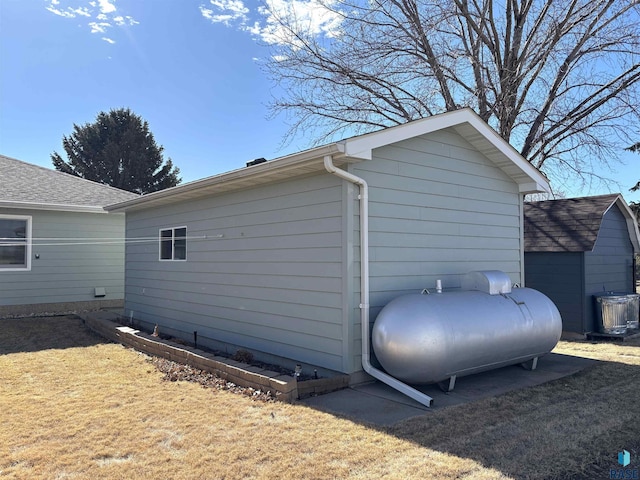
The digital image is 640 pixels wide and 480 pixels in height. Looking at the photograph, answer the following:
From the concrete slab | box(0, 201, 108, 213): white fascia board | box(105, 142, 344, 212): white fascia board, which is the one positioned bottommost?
the concrete slab

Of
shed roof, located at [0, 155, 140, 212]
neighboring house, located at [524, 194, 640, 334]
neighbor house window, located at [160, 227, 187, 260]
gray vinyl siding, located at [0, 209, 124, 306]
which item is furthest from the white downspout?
gray vinyl siding, located at [0, 209, 124, 306]

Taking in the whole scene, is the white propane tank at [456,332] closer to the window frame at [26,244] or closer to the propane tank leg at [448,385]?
the propane tank leg at [448,385]

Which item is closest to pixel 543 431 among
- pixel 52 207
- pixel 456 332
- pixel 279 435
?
pixel 456 332

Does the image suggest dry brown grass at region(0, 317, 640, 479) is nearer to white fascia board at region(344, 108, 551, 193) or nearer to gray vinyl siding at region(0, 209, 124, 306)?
white fascia board at region(344, 108, 551, 193)

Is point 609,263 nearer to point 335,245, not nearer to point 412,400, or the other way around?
point 412,400

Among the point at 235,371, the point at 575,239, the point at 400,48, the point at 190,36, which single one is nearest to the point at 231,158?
the point at 190,36

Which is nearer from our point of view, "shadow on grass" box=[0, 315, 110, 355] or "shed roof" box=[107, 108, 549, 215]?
"shed roof" box=[107, 108, 549, 215]

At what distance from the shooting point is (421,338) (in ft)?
15.7

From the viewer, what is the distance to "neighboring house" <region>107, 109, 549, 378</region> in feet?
17.7

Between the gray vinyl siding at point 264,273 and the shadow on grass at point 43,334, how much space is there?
1.49m

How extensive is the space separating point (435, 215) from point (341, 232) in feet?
5.35

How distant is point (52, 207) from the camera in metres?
11.2

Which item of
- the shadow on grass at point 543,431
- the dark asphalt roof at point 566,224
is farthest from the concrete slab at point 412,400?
the dark asphalt roof at point 566,224

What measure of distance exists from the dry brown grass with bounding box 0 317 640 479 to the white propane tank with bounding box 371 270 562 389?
45 cm
